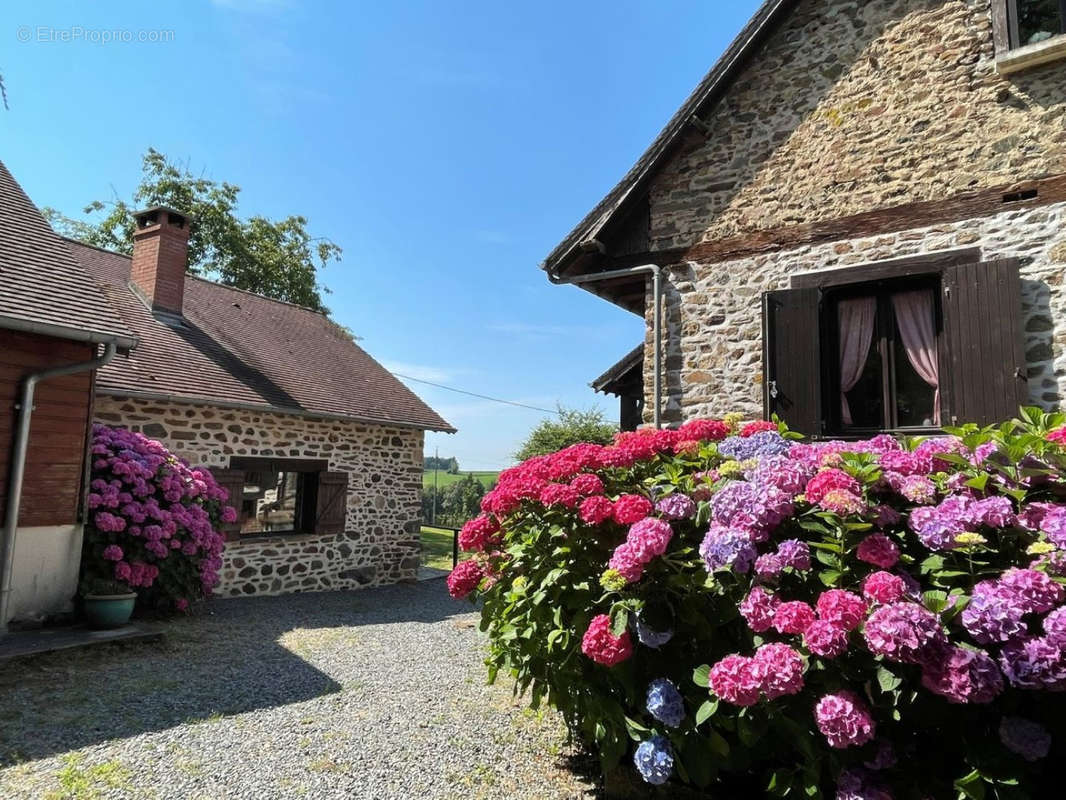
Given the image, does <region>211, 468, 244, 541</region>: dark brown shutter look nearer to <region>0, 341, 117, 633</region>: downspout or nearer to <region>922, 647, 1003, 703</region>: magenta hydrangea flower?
<region>0, 341, 117, 633</region>: downspout

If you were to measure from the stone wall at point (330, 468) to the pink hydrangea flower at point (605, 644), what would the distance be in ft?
25.6

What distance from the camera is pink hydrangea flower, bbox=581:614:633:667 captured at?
8.04 feet

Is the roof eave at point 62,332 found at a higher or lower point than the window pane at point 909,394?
higher

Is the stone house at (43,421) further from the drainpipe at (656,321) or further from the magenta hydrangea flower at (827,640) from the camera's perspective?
the magenta hydrangea flower at (827,640)

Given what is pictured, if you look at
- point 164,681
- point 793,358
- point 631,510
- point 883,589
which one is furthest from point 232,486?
point 883,589

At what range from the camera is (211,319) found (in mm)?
11531

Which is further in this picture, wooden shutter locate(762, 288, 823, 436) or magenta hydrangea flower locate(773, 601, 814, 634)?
wooden shutter locate(762, 288, 823, 436)

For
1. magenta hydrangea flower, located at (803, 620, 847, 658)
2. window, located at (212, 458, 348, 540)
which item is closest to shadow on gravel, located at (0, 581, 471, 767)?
window, located at (212, 458, 348, 540)

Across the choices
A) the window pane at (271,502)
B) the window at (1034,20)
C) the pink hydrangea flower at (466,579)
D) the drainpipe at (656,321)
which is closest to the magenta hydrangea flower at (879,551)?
the pink hydrangea flower at (466,579)

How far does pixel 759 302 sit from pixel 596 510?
4013 mm

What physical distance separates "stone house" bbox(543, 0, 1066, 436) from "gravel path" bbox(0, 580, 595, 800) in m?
3.35

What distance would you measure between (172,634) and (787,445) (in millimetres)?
6480

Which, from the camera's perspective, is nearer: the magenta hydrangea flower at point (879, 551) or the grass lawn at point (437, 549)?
the magenta hydrangea flower at point (879, 551)

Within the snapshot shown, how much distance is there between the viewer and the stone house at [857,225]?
488cm
